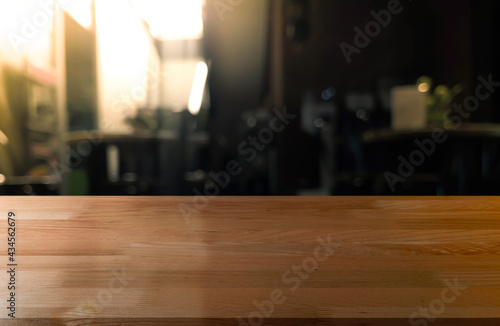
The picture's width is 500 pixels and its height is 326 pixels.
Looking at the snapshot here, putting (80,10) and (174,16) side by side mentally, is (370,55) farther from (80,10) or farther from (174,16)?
(80,10)

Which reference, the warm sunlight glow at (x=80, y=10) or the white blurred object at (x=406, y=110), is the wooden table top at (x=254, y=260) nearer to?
the white blurred object at (x=406, y=110)

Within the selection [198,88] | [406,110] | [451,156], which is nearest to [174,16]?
[198,88]

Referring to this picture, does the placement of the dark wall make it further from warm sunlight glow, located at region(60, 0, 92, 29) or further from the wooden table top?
warm sunlight glow, located at region(60, 0, 92, 29)

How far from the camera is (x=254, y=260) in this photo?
38.1 inches

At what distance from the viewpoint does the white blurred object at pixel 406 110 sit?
3.42 feet

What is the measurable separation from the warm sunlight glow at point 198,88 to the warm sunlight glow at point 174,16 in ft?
0.32

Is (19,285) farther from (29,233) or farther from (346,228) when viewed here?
(346,228)

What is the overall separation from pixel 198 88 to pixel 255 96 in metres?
0.17

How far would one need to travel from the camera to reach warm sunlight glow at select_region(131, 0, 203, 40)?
105 centimetres

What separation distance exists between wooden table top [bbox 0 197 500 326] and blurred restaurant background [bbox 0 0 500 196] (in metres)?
0.06

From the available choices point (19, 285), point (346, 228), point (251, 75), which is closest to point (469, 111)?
point (346, 228)

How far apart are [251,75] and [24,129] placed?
2.35 feet

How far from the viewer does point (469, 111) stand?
106 centimetres

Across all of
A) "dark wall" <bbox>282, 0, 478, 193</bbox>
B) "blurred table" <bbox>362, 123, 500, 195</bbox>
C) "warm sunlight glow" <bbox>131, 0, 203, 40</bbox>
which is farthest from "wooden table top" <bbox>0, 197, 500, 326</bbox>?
"warm sunlight glow" <bbox>131, 0, 203, 40</bbox>
